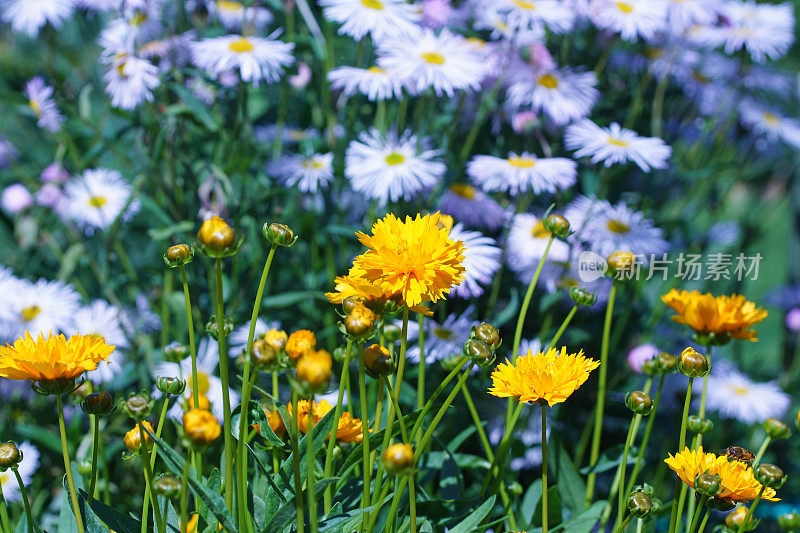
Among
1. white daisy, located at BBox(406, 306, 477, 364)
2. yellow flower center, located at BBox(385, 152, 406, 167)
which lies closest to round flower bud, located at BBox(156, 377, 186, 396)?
white daisy, located at BBox(406, 306, 477, 364)

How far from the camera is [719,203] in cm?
150

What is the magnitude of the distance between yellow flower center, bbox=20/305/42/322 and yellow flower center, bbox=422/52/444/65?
710 millimetres

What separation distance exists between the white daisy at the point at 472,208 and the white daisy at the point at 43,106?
27.5 inches

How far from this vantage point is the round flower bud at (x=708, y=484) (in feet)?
1.70

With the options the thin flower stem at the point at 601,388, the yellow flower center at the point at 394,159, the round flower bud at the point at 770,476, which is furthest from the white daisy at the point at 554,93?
the round flower bud at the point at 770,476

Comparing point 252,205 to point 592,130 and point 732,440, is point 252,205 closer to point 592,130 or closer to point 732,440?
point 592,130

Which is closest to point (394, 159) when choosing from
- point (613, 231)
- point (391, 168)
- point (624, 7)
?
point (391, 168)

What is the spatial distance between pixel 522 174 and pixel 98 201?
0.75 meters

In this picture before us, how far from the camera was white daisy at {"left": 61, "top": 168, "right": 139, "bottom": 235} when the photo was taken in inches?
48.9

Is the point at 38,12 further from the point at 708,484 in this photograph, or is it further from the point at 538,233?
the point at 708,484

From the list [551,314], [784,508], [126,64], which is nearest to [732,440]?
[784,508]

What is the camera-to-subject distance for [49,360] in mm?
493

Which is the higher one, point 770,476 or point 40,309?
point 770,476

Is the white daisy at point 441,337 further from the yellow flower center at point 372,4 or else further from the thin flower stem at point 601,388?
the yellow flower center at point 372,4
